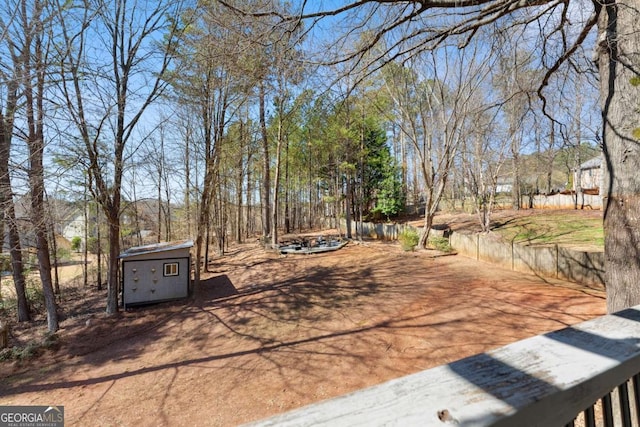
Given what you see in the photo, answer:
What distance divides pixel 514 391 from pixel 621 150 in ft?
7.17

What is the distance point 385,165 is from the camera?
21781 millimetres

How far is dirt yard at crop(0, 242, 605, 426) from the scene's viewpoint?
146 inches

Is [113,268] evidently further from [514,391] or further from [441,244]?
[441,244]

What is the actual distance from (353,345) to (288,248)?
8.40m

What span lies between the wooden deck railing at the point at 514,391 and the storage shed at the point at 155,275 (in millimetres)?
9587

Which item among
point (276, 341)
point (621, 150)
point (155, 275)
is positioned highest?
point (621, 150)

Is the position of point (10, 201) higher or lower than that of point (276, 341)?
higher

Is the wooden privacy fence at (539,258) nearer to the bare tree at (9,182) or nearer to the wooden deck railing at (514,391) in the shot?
the wooden deck railing at (514,391)

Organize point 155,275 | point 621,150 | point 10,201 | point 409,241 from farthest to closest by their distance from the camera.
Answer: point 409,241 → point 155,275 → point 10,201 → point 621,150

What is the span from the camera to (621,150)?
185 centimetres

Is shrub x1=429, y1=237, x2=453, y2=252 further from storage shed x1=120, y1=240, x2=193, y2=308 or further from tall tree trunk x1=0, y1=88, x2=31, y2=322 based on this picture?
tall tree trunk x1=0, y1=88, x2=31, y2=322

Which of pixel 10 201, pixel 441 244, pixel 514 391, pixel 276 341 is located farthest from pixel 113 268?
pixel 441 244

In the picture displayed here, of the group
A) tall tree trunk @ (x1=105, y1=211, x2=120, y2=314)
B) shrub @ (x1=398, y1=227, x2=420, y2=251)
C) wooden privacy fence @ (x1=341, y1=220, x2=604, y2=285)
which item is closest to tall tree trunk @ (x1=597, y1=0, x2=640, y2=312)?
wooden privacy fence @ (x1=341, y1=220, x2=604, y2=285)

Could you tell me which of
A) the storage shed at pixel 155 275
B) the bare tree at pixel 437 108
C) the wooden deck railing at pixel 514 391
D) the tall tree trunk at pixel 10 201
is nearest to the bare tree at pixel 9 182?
the tall tree trunk at pixel 10 201
